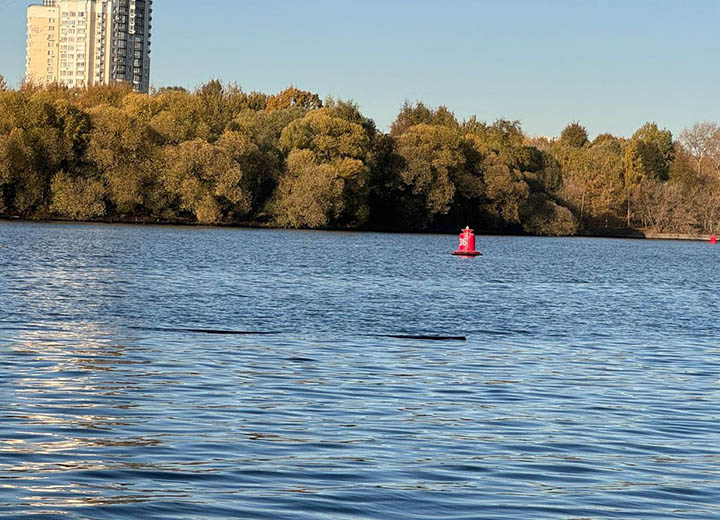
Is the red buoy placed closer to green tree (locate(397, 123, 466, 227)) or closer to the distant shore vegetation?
the distant shore vegetation

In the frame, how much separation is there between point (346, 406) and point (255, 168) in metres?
106

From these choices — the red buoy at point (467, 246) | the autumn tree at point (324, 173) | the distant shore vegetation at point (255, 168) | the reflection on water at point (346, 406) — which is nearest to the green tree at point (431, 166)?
→ the distant shore vegetation at point (255, 168)

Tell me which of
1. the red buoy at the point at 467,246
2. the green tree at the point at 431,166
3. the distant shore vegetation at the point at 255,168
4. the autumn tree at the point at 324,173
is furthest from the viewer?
the green tree at the point at 431,166

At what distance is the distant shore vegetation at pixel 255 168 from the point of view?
382 ft

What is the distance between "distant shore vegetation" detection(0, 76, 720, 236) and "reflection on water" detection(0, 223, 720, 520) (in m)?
77.4

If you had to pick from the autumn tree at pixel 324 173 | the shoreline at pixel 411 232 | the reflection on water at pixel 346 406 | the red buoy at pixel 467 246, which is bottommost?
the reflection on water at pixel 346 406

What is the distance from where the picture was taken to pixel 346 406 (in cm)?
1719

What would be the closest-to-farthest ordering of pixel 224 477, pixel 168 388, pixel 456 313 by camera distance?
pixel 224 477 → pixel 168 388 → pixel 456 313

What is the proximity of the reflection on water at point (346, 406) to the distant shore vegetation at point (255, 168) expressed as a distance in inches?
3046

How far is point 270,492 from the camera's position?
11.6 metres

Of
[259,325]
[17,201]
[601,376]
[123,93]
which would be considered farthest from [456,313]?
[123,93]

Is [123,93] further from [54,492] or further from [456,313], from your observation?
[54,492]

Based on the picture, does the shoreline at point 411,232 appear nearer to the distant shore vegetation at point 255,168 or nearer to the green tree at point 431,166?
the distant shore vegetation at point 255,168

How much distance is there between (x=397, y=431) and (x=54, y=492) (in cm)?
538
